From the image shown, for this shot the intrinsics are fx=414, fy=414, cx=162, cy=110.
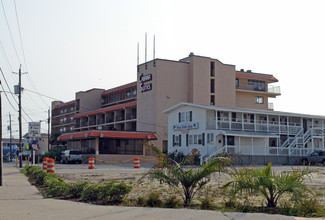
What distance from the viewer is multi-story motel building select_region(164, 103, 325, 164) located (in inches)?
1825

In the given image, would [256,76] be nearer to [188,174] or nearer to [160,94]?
[160,94]

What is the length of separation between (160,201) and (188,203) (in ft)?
2.50

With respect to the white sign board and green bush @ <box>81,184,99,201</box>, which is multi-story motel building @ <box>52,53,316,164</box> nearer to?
the white sign board

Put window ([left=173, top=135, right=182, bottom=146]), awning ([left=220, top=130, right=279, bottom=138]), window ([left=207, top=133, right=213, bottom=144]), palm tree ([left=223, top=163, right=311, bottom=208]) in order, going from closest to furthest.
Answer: palm tree ([left=223, top=163, right=311, bottom=208]) < awning ([left=220, top=130, right=279, bottom=138]) < window ([left=207, top=133, right=213, bottom=144]) < window ([left=173, top=135, right=182, bottom=146])

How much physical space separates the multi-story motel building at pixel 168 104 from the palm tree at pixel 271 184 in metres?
34.9

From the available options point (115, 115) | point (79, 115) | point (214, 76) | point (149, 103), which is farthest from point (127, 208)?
point (79, 115)

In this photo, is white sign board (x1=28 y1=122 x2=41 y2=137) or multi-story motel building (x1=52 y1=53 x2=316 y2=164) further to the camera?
multi-story motel building (x1=52 y1=53 x2=316 y2=164)

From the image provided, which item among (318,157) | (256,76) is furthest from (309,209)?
(256,76)

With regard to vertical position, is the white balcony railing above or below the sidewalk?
above

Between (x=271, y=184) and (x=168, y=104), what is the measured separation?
52.7 meters

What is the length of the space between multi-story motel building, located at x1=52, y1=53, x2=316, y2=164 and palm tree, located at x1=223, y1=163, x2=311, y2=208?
34.9 meters

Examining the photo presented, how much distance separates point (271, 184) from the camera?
33.3 ft

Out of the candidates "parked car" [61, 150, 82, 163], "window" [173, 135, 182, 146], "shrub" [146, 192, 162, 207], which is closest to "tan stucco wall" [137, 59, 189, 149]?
"window" [173, 135, 182, 146]

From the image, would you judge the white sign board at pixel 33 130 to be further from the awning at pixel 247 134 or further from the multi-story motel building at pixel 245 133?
the awning at pixel 247 134
